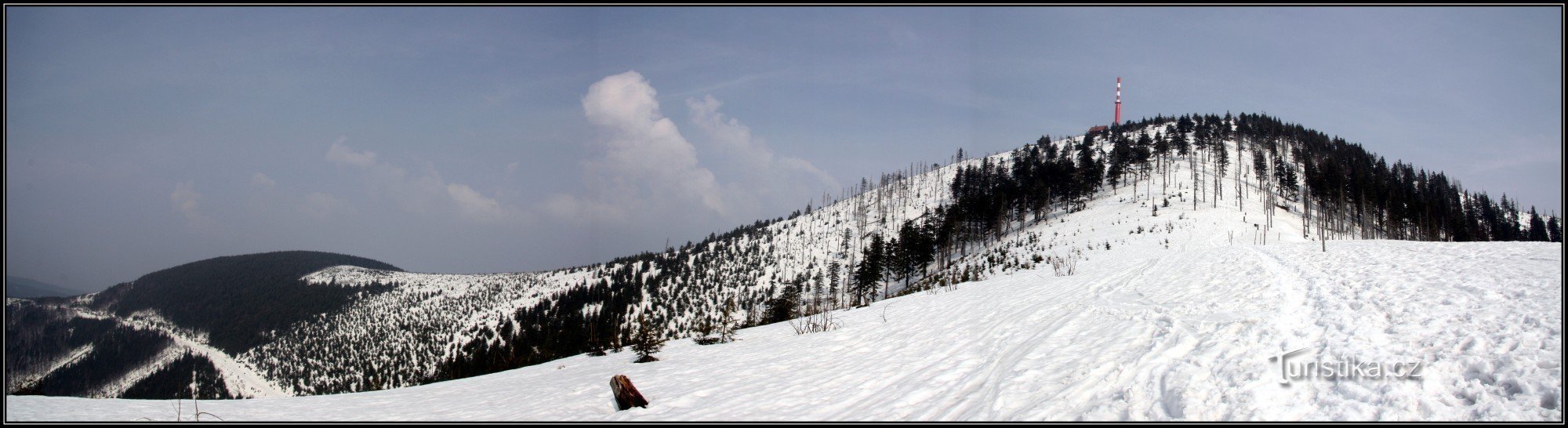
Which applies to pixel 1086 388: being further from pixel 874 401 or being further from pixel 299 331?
pixel 299 331

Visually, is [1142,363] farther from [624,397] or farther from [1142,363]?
[624,397]

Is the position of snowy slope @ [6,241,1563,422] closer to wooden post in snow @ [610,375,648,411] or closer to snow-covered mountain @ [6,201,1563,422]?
snow-covered mountain @ [6,201,1563,422]

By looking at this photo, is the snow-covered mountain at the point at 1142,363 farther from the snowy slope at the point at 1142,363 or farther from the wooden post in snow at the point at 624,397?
the wooden post in snow at the point at 624,397

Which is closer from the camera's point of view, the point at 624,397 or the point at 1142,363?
the point at 1142,363

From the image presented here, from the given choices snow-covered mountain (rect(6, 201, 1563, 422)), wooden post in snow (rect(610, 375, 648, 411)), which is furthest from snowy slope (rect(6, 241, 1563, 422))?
wooden post in snow (rect(610, 375, 648, 411))

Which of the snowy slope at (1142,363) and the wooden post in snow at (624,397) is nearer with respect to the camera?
the snowy slope at (1142,363)

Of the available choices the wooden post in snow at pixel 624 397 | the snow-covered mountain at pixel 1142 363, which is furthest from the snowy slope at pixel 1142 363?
the wooden post in snow at pixel 624 397

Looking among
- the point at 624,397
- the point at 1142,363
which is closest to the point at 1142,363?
the point at 1142,363

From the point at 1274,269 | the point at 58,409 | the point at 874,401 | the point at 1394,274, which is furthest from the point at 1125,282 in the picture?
the point at 58,409

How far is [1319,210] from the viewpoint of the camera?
60.9 m

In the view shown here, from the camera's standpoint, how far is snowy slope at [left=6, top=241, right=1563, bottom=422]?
4738 millimetres

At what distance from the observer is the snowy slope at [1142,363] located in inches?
187

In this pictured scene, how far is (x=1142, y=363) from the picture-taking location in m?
6.35

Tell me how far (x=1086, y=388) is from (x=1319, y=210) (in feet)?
261
